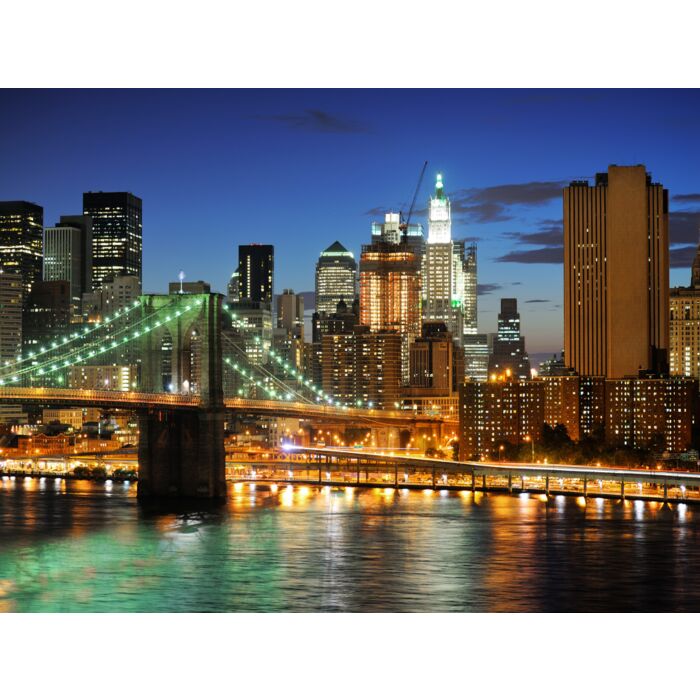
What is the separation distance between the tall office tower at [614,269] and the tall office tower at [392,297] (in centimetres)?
2182

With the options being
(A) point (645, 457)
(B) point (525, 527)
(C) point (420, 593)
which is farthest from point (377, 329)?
(C) point (420, 593)

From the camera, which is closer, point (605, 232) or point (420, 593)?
point (420, 593)

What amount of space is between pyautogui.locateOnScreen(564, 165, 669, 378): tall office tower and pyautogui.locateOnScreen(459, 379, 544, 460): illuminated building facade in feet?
76.5

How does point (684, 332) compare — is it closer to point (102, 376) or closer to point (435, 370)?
point (435, 370)

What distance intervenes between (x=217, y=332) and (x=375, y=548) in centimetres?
1799

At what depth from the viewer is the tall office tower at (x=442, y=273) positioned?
14550 centimetres

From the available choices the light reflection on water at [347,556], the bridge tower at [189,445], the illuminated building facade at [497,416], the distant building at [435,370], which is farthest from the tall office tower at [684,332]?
the bridge tower at [189,445]

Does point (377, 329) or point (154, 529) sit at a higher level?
point (377, 329)

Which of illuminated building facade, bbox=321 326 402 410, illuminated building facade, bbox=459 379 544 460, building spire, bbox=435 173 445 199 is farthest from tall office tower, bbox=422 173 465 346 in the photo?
illuminated building facade, bbox=459 379 544 460

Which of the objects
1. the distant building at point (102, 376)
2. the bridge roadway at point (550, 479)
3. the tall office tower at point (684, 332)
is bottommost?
the bridge roadway at point (550, 479)

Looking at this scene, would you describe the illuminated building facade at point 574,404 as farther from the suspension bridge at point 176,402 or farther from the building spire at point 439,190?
the building spire at point 439,190

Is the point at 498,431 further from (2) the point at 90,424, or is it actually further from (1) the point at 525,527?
(1) the point at 525,527

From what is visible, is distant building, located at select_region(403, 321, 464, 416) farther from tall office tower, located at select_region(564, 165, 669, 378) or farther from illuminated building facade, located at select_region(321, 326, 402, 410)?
tall office tower, located at select_region(564, 165, 669, 378)

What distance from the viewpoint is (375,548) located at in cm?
3119
